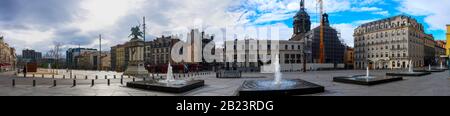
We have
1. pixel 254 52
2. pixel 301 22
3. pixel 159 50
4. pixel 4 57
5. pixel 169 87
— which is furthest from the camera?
pixel 301 22

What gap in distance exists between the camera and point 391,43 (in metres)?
79.6

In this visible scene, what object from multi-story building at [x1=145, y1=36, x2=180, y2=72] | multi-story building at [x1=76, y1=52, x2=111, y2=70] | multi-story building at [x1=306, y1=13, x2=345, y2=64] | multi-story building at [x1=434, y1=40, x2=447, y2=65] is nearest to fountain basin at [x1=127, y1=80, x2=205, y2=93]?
multi-story building at [x1=145, y1=36, x2=180, y2=72]

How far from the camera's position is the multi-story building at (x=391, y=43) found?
7619cm

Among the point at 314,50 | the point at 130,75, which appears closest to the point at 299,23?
the point at 314,50

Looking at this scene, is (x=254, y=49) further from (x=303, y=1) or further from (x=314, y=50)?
(x=303, y=1)

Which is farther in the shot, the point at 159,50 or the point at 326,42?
the point at 326,42

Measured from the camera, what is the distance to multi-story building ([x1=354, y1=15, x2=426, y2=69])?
76188mm

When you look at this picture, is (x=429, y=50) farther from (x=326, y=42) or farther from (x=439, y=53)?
(x=326, y=42)

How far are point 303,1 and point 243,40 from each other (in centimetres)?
3908

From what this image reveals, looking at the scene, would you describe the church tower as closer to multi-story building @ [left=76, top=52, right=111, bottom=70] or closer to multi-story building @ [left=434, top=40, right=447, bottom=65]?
multi-story building @ [left=434, top=40, right=447, bottom=65]

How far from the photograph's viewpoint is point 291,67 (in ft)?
215

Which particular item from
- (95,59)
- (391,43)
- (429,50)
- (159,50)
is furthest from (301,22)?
(95,59)

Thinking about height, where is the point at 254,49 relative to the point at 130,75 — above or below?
above
